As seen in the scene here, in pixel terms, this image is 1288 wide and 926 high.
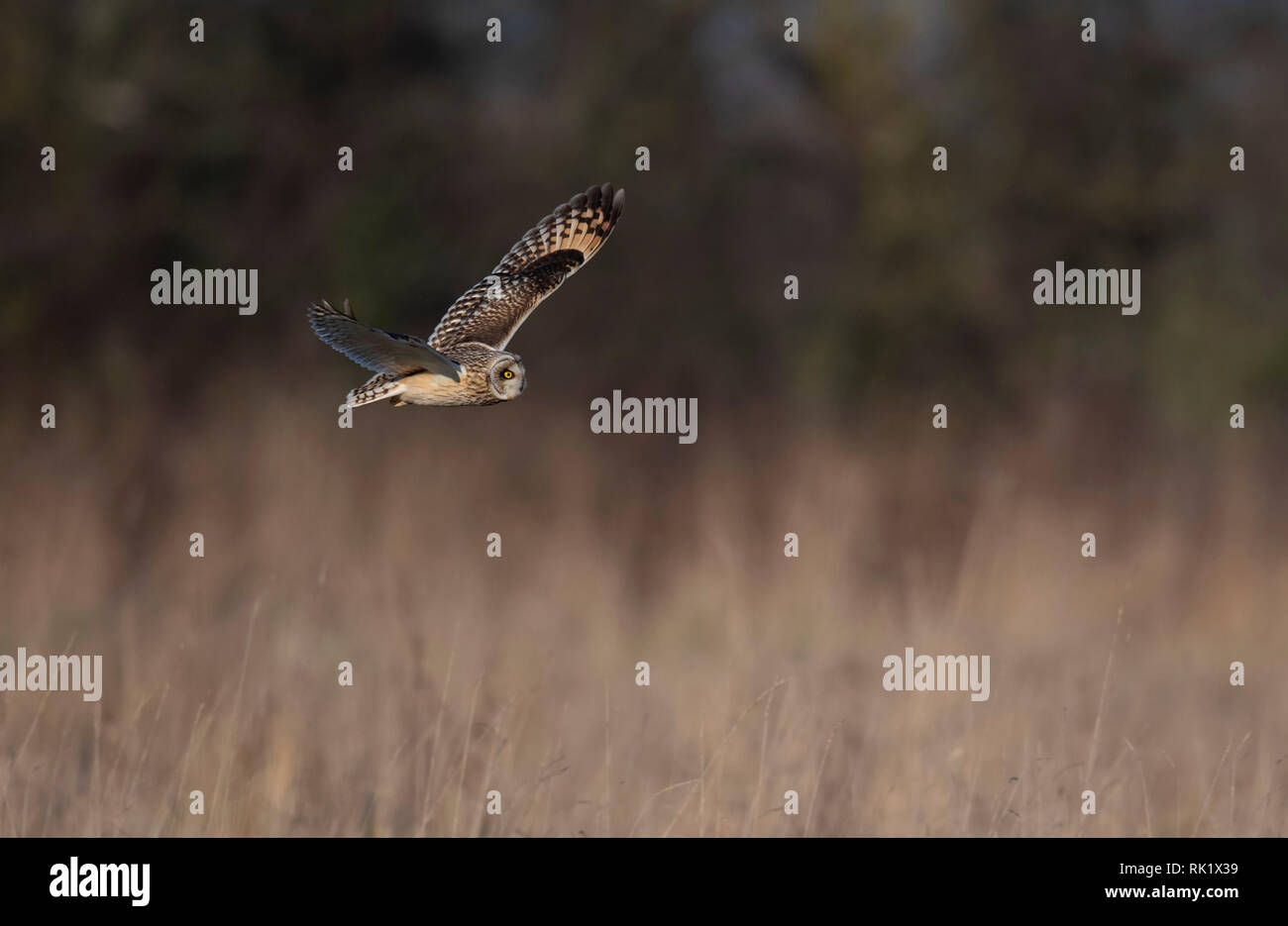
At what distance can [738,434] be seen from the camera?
10.4 m

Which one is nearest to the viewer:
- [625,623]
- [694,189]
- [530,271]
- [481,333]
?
[481,333]

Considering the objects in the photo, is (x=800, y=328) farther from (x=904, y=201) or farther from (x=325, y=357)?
(x=325, y=357)

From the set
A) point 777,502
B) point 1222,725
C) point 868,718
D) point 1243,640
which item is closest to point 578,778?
point 868,718

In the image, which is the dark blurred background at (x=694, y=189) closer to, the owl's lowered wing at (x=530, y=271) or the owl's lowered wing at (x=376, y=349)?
the owl's lowered wing at (x=530, y=271)

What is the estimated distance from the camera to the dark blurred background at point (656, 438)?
460 cm

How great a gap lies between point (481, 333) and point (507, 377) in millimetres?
559

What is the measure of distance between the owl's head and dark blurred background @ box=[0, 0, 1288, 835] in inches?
56.9

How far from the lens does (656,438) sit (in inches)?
400

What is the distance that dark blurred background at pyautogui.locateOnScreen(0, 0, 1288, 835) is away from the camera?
181 inches

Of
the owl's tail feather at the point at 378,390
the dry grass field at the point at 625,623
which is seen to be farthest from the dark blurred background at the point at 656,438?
the owl's tail feather at the point at 378,390

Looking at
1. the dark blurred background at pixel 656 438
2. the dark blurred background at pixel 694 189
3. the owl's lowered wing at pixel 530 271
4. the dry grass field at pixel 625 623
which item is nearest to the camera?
the owl's lowered wing at pixel 530 271

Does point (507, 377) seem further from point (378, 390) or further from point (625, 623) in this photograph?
point (625, 623)

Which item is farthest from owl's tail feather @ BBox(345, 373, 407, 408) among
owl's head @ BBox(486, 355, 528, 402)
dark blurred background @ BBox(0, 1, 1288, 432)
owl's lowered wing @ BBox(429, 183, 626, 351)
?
dark blurred background @ BBox(0, 1, 1288, 432)

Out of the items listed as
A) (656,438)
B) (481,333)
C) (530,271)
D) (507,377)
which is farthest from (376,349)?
(656,438)
